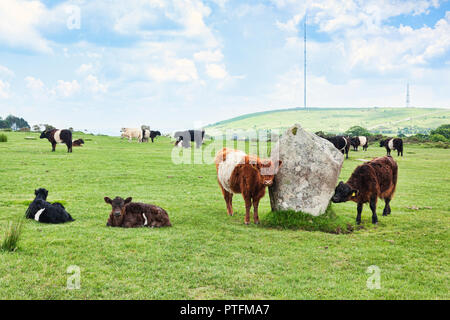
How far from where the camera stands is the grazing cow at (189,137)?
39219mm

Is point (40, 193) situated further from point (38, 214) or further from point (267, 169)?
point (267, 169)

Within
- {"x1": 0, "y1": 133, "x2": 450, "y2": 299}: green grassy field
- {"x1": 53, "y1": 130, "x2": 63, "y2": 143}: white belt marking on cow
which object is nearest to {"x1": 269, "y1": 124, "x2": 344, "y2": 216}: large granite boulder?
{"x1": 0, "y1": 133, "x2": 450, "y2": 299}: green grassy field

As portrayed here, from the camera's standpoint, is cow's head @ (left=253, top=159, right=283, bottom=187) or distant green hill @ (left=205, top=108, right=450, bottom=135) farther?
distant green hill @ (left=205, top=108, right=450, bottom=135)

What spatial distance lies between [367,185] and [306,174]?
1780mm

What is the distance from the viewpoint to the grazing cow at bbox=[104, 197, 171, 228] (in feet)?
27.9

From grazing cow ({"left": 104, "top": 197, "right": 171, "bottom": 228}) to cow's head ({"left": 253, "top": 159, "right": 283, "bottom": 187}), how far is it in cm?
266

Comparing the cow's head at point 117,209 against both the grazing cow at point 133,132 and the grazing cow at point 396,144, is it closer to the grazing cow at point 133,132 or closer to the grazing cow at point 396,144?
the grazing cow at point 396,144

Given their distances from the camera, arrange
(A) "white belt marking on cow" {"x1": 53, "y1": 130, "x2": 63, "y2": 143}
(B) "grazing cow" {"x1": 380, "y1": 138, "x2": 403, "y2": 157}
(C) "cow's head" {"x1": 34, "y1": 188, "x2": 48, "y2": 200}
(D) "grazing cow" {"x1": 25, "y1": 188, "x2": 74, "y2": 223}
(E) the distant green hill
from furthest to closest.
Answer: (E) the distant green hill < (B) "grazing cow" {"x1": 380, "y1": 138, "x2": 403, "y2": 157} < (A) "white belt marking on cow" {"x1": 53, "y1": 130, "x2": 63, "y2": 143} < (C) "cow's head" {"x1": 34, "y1": 188, "x2": 48, "y2": 200} < (D) "grazing cow" {"x1": 25, "y1": 188, "x2": 74, "y2": 223}

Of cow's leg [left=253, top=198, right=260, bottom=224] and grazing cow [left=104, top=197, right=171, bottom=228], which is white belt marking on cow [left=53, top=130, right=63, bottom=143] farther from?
cow's leg [left=253, top=198, right=260, bottom=224]

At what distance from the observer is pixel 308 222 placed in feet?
30.5

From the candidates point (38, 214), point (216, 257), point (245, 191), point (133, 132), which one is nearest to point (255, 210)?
point (245, 191)
